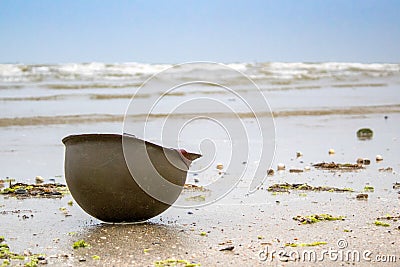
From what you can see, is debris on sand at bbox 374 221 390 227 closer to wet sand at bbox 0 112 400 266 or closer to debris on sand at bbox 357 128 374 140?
wet sand at bbox 0 112 400 266

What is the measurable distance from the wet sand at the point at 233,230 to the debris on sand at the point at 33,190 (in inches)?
8.1

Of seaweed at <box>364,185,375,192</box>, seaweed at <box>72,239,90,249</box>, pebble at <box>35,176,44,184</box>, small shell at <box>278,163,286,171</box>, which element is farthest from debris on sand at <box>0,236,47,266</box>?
small shell at <box>278,163,286,171</box>

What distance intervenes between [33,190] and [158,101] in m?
11.6

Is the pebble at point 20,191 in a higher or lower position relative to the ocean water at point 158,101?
lower

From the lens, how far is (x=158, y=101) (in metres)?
18.4

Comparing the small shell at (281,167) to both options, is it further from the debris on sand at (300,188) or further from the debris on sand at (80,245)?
the debris on sand at (80,245)

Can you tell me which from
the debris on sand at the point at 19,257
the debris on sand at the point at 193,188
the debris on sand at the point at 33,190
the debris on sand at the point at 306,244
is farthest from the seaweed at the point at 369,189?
the debris on sand at the point at 19,257

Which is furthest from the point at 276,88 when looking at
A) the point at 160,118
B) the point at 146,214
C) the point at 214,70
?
the point at 146,214

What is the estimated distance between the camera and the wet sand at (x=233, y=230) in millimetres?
4617

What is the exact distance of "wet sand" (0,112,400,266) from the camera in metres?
4.62

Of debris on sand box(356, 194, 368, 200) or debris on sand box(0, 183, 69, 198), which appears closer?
debris on sand box(356, 194, 368, 200)

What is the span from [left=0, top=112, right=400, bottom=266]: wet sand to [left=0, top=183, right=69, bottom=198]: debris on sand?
21cm

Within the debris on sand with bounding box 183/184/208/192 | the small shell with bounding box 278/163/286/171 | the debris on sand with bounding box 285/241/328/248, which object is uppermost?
the small shell with bounding box 278/163/286/171

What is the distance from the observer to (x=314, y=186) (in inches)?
288
